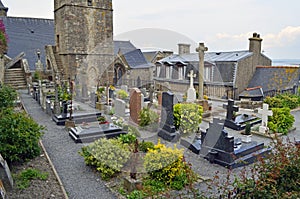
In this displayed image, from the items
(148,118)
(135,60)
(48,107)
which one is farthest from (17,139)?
(135,60)

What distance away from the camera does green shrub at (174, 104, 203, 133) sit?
948cm

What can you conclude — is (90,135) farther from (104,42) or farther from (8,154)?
(104,42)

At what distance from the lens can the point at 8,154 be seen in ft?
20.4

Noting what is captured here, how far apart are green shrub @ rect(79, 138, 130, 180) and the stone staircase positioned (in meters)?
18.4

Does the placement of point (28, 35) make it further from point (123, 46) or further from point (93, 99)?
point (93, 99)

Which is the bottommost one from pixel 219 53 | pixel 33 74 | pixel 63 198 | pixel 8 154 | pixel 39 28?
pixel 63 198

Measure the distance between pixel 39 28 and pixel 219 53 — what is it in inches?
929

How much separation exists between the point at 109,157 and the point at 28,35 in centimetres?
3021

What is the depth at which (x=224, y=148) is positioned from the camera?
23.1 ft

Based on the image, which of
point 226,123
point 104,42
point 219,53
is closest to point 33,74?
point 104,42

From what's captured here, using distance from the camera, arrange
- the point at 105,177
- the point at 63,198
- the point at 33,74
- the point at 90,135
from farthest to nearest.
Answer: the point at 33,74 → the point at 90,135 → the point at 105,177 → the point at 63,198

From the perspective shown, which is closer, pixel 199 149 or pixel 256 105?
pixel 199 149

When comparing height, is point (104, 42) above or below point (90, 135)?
above

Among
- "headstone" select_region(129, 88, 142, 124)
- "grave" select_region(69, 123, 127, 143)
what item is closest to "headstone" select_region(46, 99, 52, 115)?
"grave" select_region(69, 123, 127, 143)
